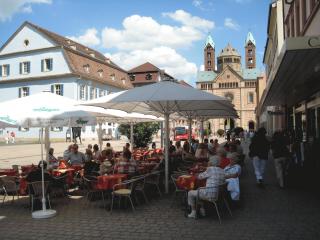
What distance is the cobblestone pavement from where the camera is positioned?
6.25 m

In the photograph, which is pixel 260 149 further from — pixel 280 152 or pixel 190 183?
pixel 190 183

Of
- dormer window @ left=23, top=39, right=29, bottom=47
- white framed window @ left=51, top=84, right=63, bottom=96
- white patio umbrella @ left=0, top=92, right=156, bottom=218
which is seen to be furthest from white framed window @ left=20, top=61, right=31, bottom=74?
white patio umbrella @ left=0, top=92, right=156, bottom=218

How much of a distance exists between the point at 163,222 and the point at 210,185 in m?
1.12

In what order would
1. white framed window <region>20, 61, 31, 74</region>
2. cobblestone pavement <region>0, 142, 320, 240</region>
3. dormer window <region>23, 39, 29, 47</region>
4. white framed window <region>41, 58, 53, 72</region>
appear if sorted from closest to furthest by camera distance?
1. cobblestone pavement <region>0, 142, 320, 240</region>
2. white framed window <region>41, 58, 53, 72</region>
3. dormer window <region>23, 39, 29, 47</region>
4. white framed window <region>20, 61, 31, 74</region>

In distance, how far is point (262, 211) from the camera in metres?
7.91

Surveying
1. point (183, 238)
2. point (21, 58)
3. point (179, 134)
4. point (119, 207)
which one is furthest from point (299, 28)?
point (21, 58)

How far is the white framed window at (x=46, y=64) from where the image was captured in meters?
52.3

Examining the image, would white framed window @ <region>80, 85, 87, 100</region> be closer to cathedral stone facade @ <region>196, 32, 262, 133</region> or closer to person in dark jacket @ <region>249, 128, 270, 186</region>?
person in dark jacket @ <region>249, 128, 270, 186</region>

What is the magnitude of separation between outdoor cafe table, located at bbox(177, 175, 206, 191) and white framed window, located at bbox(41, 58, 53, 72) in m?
47.8

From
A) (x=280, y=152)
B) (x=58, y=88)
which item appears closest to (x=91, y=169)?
(x=280, y=152)

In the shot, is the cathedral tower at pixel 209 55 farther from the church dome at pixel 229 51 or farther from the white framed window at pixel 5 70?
the white framed window at pixel 5 70

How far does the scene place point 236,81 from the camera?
4486 inches

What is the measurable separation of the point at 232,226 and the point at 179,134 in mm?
45764

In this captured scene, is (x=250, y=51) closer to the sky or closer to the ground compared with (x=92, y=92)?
closer to the sky
